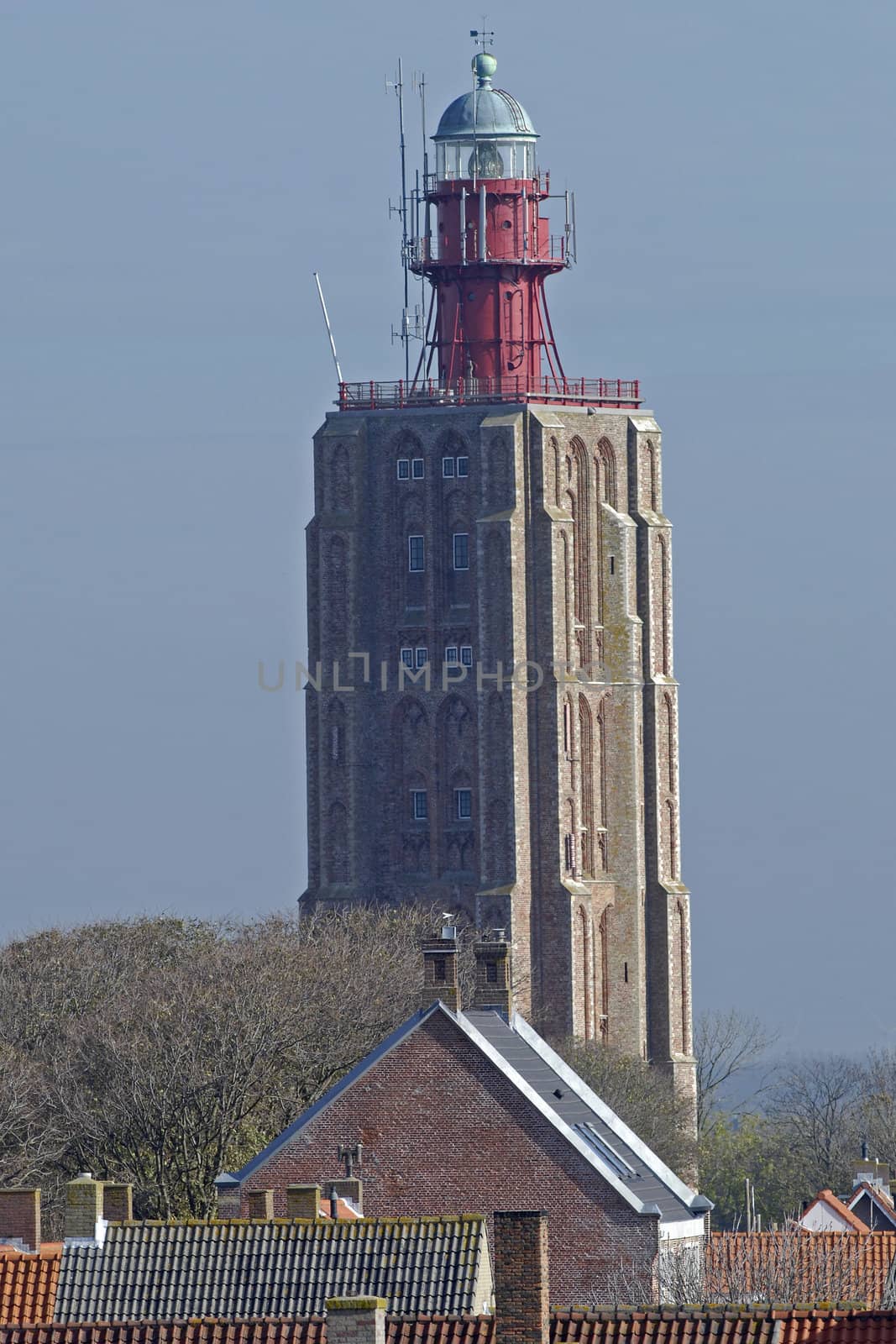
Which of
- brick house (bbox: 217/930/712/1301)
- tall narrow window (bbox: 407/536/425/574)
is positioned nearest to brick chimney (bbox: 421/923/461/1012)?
brick house (bbox: 217/930/712/1301)

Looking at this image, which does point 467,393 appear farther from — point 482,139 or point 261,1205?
point 261,1205

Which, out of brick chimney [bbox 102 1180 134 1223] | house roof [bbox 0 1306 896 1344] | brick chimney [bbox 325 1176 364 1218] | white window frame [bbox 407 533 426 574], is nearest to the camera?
house roof [bbox 0 1306 896 1344]

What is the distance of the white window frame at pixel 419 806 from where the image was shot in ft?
460

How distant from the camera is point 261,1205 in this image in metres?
57.8

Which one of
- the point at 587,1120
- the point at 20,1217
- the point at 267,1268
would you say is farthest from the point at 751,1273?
the point at 267,1268

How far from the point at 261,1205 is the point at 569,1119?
5687 mm

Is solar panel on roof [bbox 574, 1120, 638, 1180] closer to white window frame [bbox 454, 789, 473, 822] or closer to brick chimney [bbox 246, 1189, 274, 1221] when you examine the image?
brick chimney [bbox 246, 1189, 274, 1221]

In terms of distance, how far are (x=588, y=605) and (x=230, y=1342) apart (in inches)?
3972

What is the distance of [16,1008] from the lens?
95.6 meters

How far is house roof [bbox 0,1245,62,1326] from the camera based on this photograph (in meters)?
45.6

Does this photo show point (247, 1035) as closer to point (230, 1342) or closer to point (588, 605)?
point (230, 1342)

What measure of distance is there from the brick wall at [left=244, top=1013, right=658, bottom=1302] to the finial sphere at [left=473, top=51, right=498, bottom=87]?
91.0 m

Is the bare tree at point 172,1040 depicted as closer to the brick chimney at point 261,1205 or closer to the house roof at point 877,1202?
the house roof at point 877,1202

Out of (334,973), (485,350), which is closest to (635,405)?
(485,350)
